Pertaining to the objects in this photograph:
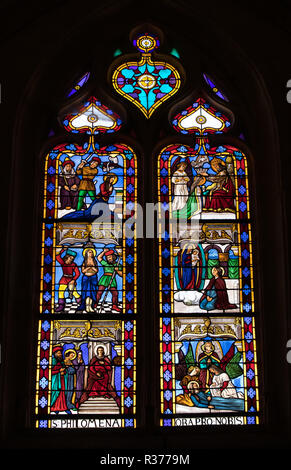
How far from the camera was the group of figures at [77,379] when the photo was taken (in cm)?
759

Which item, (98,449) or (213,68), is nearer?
(98,449)

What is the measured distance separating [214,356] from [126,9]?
3.61m

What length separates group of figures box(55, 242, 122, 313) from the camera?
7.96 m

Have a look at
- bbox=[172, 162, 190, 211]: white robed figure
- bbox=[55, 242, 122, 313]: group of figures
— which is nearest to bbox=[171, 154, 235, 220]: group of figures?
bbox=[172, 162, 190, 211]: white robed figure

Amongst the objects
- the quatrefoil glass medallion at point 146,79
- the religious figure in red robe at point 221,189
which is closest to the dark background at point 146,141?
the quatrefoil glass medallion at point 146,79

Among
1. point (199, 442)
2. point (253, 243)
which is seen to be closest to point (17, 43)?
point (253, 243)

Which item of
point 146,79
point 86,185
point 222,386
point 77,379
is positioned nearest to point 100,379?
point 77,379

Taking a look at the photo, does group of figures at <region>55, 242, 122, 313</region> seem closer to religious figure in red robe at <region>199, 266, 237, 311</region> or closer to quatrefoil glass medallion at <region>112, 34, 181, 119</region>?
religious figure in red robe at <region>199, 266, 237, 311</region>

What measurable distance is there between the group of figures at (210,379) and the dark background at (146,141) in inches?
8.5

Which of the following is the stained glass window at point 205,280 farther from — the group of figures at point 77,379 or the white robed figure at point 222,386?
the group of figures at point 77,379

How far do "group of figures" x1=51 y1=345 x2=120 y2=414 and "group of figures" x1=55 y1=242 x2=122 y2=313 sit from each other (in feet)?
1.36

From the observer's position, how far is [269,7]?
28.4 feet

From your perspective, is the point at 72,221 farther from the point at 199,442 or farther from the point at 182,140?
the point at 199,442

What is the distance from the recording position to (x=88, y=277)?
317 inches
